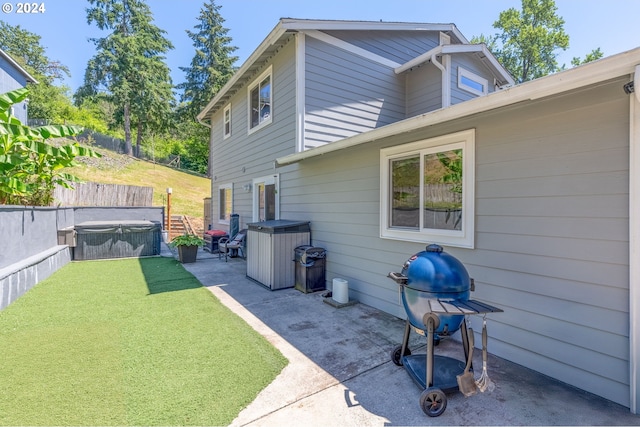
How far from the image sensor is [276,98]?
7.31 meters

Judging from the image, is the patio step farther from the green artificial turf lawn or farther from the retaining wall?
the green artificial turf lawn

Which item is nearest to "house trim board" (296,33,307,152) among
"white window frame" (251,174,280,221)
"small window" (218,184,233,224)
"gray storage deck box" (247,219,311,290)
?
"white window frame" (251,174,280,221)

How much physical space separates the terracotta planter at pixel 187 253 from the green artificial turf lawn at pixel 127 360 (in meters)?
2.74

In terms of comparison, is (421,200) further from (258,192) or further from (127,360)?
(258,192)

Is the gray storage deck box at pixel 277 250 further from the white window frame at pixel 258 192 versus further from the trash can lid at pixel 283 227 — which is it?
the white window frame at pixel 258 192

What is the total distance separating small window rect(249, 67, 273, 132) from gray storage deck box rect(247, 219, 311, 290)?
3211 millimetres

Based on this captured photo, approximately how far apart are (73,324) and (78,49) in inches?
1157

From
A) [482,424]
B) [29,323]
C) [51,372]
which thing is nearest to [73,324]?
[29,323]

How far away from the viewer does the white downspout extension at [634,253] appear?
2.26m

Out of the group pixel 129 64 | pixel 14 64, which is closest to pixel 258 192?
pixel 14 64

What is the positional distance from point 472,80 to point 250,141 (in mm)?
6338

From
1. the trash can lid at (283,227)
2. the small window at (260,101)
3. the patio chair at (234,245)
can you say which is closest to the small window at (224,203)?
Answer: the patio chair at (234,245)

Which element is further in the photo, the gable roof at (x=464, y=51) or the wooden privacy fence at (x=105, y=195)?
the wooden privacy fence at (x=105, y=195)

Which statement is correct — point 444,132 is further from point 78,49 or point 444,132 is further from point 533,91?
point 78,49
